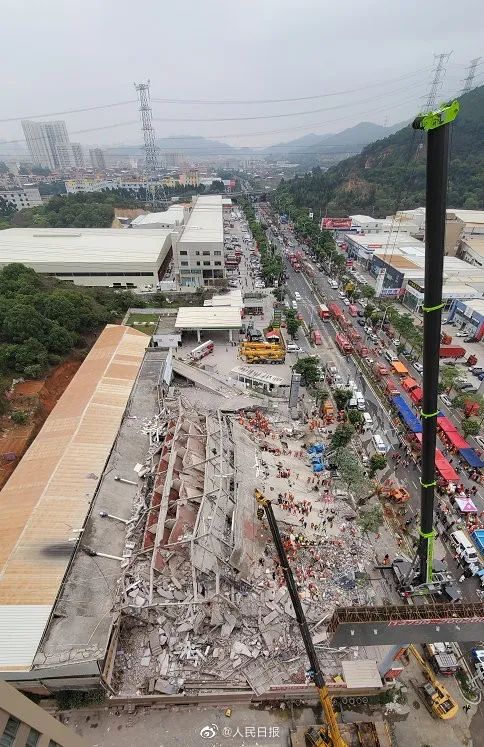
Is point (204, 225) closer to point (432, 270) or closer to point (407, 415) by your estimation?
point (407, 415)

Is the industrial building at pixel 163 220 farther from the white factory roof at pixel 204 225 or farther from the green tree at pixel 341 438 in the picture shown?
the green tree at pixel 341 438

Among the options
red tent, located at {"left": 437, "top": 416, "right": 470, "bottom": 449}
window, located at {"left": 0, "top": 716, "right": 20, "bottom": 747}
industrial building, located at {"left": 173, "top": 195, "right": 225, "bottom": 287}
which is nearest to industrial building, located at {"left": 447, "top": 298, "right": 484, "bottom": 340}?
red tent, located at {"left": 437, "top": 416, "right": 470, "bottom": 449}

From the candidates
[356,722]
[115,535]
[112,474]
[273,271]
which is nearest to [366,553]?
[356,722]

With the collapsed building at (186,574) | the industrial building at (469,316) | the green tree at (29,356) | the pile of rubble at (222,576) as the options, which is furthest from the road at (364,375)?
the green tree at (29,356)

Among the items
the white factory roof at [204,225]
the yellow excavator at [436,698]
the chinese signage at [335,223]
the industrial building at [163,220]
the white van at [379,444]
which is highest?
the white factory roof at [204,225]

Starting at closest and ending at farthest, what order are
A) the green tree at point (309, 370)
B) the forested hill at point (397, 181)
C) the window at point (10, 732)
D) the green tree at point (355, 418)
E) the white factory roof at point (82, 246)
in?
the window at point (10, 732) < the green tree at point (355, 418) < the green tree at point (309, 370) < the white factory roof at point (82, 246) < the forested hill at point (397, 181)

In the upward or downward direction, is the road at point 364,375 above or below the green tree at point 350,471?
below

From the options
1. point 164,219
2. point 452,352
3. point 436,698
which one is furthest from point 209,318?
point 164,219
